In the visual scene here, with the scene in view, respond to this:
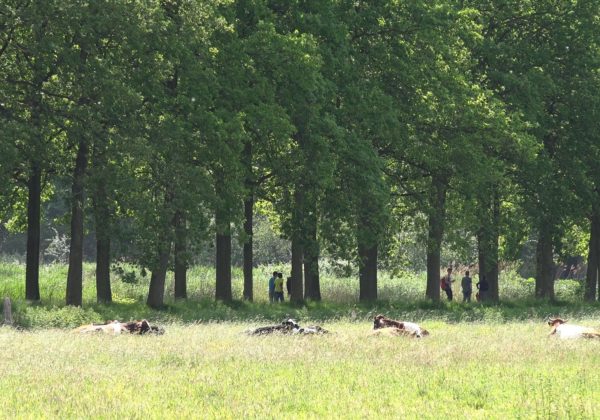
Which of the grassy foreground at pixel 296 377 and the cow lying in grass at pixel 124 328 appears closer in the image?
the grassy foreground at pixel 296 377

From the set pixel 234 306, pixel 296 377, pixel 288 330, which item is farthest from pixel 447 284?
pixel 296 377

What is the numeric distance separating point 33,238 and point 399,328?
1788cm

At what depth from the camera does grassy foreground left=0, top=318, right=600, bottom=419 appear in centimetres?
1268

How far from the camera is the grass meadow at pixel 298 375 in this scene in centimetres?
1270

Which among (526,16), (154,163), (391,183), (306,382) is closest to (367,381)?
(306,382)

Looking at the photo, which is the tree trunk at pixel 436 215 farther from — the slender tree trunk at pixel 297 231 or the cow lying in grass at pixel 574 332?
the cow lying in grass at pixel 574 332

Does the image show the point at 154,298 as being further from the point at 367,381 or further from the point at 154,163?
the point at 367,381

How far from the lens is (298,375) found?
15719 mm

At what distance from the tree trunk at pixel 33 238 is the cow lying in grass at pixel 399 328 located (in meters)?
16.9

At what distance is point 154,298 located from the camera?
35844 millimetres

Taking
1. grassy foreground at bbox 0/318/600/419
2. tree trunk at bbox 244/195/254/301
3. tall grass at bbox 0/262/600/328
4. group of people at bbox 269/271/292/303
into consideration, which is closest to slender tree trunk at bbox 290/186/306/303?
tall grass at bbox 0/262/600/328

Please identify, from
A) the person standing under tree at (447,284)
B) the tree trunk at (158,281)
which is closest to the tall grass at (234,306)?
the tree trunk at (158,281)

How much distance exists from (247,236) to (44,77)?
836cm

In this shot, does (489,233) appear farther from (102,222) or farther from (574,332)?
(574,332)
